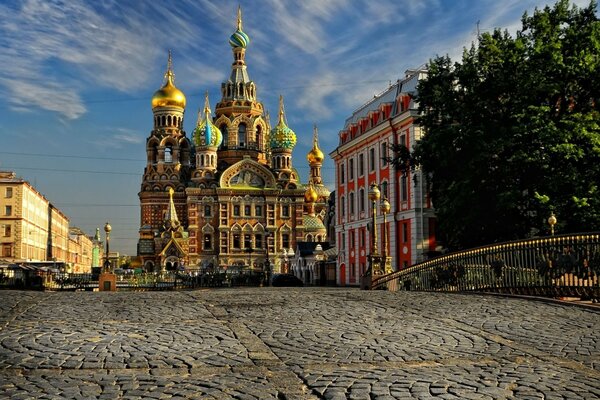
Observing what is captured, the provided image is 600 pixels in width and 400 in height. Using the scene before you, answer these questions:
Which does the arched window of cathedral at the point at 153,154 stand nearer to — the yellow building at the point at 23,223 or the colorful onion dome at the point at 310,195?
the yellow building at the point at 23,223

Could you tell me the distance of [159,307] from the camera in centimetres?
1167

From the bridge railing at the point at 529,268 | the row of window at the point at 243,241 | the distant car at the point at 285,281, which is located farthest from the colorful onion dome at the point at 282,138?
the bridge railing at the point at 529,268

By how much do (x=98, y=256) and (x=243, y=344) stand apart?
7915 inches

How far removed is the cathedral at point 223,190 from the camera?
87062 mm

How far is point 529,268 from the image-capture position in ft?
48.6

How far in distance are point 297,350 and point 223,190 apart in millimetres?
80023

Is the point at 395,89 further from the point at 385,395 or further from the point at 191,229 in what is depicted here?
the point at 191,229

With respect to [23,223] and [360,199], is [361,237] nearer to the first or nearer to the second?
[360,199]

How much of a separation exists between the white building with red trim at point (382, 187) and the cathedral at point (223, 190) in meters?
34.1

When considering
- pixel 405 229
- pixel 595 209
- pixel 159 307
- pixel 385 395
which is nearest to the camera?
pixel 385 395

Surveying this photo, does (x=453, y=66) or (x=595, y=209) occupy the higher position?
(x=453, y=66)

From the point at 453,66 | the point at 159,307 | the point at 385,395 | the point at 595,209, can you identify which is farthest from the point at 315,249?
the point at 385,395

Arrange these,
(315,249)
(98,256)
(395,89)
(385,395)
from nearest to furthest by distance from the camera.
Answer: (385,395), (395,89), (315,249), (98,256)

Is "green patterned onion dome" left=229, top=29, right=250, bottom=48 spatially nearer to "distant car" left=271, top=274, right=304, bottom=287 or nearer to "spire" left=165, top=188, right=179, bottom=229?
"spire" left=165, top=188, right=179, bottom=229
